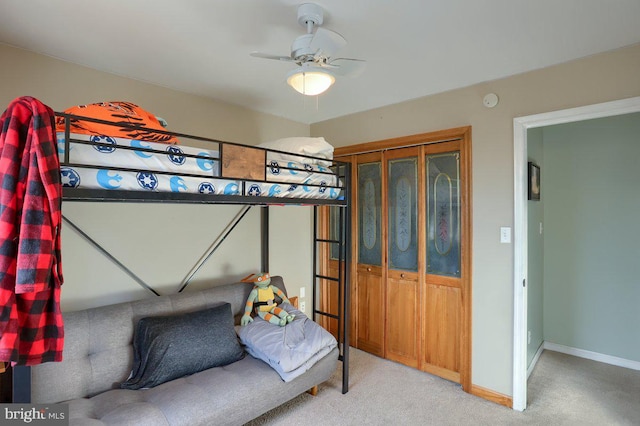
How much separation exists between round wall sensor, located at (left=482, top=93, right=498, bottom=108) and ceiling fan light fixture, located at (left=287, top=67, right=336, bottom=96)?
4.77ft

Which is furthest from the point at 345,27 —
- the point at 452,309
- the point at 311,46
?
the point at 452,309

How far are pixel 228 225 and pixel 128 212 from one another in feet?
2.80

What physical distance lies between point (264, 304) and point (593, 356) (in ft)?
10.7

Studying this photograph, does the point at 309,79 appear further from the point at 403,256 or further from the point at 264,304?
the point at 403,256

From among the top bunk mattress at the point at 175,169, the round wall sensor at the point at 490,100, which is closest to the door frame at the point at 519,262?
the round wall sensor at the point at 490,100

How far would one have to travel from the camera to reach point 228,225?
10.1 feet

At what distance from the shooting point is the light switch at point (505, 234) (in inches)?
98.1

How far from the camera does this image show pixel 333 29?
1.85 metres

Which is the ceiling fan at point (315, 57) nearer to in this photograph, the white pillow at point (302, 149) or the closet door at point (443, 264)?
the white pillow at point (302, 149)

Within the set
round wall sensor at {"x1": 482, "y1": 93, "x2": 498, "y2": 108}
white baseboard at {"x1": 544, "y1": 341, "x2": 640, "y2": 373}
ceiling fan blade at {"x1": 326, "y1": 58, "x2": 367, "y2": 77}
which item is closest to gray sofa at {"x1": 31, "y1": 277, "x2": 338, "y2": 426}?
ceiling fan blade at {"x1": 326, "y1": 58, "x2": 367, "y2": 77}

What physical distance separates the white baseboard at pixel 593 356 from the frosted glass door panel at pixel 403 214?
1.53 metres

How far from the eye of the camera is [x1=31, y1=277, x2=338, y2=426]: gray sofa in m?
1.70

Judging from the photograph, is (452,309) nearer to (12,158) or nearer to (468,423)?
(468,423)

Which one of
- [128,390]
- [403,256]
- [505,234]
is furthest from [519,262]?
[128,390]
